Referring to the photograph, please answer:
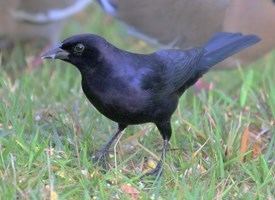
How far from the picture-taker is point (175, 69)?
3.13 metres

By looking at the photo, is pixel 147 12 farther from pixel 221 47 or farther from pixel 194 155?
pixel 194 155

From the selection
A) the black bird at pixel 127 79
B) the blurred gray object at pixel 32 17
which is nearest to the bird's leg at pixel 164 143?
the black bird at pixel 127 79

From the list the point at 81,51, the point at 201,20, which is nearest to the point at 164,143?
the point at 81,51

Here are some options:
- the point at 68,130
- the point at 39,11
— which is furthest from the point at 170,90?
the point at 39,11

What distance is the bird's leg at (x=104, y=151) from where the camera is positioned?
3.12 metres

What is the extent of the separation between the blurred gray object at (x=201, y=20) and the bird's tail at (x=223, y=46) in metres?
1.14

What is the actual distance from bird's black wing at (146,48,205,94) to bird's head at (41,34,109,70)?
10.0 inches

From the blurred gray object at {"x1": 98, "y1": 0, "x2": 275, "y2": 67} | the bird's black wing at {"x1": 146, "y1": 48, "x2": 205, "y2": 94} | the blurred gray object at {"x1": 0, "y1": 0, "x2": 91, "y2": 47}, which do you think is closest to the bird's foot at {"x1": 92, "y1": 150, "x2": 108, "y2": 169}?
the bird's black wing at {"x1": 146, "y1": 48, "x2": 205, "y2": 94}

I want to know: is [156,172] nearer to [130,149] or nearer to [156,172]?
[156,172]

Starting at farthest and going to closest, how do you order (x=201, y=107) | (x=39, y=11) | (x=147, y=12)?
(x=39, y=11) → (x=147, y=12) → (x=201, y=107)

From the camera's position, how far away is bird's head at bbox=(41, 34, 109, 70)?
9.50 feet

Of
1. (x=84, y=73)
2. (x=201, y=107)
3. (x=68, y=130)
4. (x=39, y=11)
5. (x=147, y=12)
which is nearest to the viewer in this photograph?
(x=84, y=73)

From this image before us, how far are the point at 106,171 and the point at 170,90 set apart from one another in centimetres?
38

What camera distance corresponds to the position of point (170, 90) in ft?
10.1
